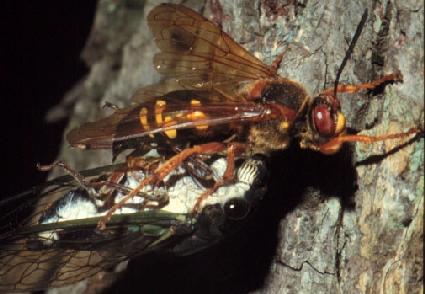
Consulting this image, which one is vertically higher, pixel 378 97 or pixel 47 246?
pixel 378 97

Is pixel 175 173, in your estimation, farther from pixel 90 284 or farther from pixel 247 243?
pixel 90 284

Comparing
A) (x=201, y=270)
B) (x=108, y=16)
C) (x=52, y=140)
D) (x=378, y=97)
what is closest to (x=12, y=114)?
(x=52, y=140)

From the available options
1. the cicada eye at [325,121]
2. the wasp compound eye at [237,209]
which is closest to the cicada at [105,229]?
the wasp compound eye at [237,209]

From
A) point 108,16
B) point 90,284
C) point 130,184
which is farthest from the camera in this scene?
point 108,16

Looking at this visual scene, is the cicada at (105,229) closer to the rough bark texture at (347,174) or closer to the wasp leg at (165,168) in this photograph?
the wasp leg at (165,168)

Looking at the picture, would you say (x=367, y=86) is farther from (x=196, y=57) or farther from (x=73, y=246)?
(x=73, y=246)

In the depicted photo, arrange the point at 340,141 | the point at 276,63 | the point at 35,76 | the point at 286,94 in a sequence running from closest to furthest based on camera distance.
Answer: the point at 340,141 < the point at 286,94 < the point at 276,63 < the point at 35,76

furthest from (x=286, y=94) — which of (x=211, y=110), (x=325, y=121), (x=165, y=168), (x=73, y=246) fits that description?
(x=73, y=246)

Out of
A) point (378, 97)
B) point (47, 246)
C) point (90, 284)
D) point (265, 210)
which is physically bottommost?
point (90, 284)
